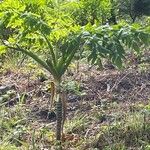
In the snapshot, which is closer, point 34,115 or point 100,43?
point 100,43

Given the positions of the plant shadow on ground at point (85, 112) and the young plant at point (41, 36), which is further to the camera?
the plant shadow on ground at point (85, 112)

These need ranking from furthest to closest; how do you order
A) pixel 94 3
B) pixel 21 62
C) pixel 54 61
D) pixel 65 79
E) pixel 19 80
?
pixel 94 3
pixel 21 62
pixel 19 80
pixel 65 79
pixel 54 61

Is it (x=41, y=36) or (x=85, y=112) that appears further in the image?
(x=85, y=112)

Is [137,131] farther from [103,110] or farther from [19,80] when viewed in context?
[19,80]

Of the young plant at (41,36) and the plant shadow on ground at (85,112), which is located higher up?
the young plant at (41,36)

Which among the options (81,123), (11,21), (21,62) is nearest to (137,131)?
(81,123)

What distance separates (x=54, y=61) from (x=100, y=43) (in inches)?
21.8

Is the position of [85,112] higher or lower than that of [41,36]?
lower

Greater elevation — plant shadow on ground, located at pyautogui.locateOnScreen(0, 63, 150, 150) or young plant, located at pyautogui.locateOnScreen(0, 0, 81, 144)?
young plant, located at pyautogui.locateOnScreen(0, 0, 81, 144)

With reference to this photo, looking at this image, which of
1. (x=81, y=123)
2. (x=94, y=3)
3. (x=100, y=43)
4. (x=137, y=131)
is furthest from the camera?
(x=94, y=3)

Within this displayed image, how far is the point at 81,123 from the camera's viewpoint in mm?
4332

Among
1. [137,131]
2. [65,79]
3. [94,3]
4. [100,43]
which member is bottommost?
[137,131]

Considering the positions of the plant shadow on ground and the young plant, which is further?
the plant shadow on ground

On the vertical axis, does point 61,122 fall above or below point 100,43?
below
